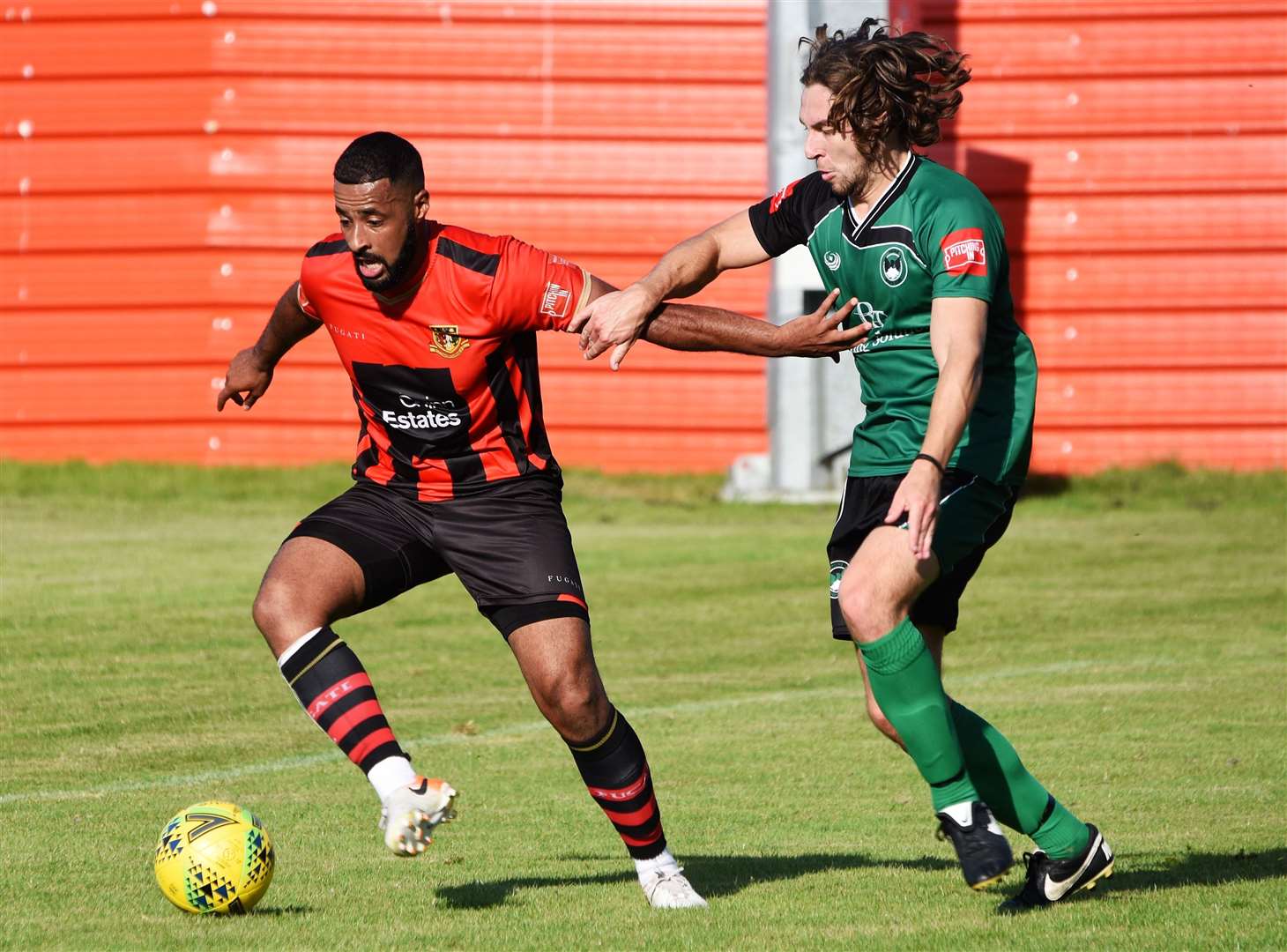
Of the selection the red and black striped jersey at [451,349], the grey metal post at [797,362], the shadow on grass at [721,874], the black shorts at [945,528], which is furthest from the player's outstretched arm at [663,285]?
the grey metal post at [797,362]

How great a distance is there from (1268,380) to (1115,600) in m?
7.79

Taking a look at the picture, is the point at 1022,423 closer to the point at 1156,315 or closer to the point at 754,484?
the point at 754,484

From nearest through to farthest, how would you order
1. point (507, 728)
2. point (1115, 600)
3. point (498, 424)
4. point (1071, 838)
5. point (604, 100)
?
point (1071, 838) < point (498, 424) < point (507, 728) < point (1115, 600) < point (604, 100)

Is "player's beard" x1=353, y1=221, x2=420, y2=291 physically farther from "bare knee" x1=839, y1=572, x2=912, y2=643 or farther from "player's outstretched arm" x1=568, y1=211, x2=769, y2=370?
"bare knee" x1=839, y1=572, x2=912, y2=643

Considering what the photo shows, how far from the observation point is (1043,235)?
2059 cm

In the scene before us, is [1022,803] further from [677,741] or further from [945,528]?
[677,741]

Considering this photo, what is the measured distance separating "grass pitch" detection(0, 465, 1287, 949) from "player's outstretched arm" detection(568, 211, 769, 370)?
173 centimetres

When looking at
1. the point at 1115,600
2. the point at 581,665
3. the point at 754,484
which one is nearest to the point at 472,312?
the point at 581,665

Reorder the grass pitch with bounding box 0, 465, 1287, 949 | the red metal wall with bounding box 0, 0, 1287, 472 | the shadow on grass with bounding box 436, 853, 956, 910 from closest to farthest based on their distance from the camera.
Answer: the grass pitch with bounding box 0, 465, 1287, 949, the shadow on grass with bounding box 436, 853, 956, 910, the red metal wall with bounding box 0, 0, 1287, 472

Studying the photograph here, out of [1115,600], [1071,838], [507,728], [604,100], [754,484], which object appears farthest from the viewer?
[604,100]

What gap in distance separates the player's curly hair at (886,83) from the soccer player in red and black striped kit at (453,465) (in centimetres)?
56

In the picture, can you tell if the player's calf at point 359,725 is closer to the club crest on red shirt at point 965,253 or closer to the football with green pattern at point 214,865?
the football with green pattern at point 214,865

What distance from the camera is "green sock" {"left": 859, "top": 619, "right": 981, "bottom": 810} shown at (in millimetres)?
5359

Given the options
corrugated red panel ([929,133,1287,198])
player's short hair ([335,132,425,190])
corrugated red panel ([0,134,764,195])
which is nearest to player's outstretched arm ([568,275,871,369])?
player's short hair ([335,132,425,190])
